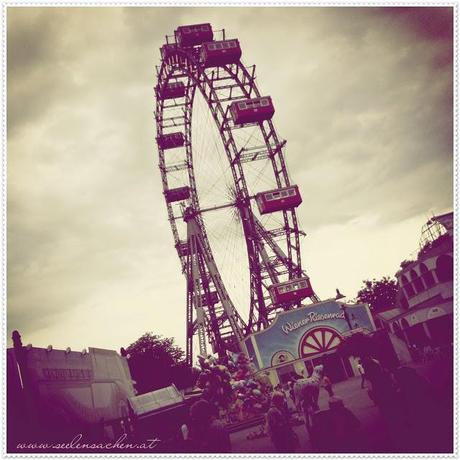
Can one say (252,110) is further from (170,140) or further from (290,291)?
(290,291)

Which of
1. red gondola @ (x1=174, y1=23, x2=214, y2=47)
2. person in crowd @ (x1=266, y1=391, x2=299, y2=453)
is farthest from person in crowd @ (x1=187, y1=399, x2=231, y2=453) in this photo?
red gondola @ (x1=174, y1=23, x2=214, y2=47)

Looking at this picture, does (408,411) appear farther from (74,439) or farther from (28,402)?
(28,402)

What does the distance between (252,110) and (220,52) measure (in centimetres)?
369

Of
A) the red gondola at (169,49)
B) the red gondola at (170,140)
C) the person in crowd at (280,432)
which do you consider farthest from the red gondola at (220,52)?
the person in crowd at (280,432)

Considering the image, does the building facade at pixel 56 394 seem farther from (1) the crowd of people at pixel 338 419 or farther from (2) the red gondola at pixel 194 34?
(2) the red gondola at pixel 194 34

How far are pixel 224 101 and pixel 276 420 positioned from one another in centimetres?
2130

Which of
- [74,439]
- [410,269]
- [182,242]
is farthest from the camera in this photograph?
[182,242]

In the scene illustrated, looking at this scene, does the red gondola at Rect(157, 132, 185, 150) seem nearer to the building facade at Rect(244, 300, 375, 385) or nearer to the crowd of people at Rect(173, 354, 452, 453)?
the building facade at Rect(244, 300, 375, 385)

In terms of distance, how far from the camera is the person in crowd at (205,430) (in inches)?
262

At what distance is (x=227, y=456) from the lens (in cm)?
696

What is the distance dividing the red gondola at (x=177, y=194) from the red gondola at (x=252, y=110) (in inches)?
375

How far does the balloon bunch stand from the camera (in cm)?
1452

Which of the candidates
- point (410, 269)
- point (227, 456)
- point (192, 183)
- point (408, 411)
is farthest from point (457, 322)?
point (192, 183)

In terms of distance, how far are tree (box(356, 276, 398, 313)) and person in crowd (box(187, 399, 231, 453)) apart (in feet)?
203
